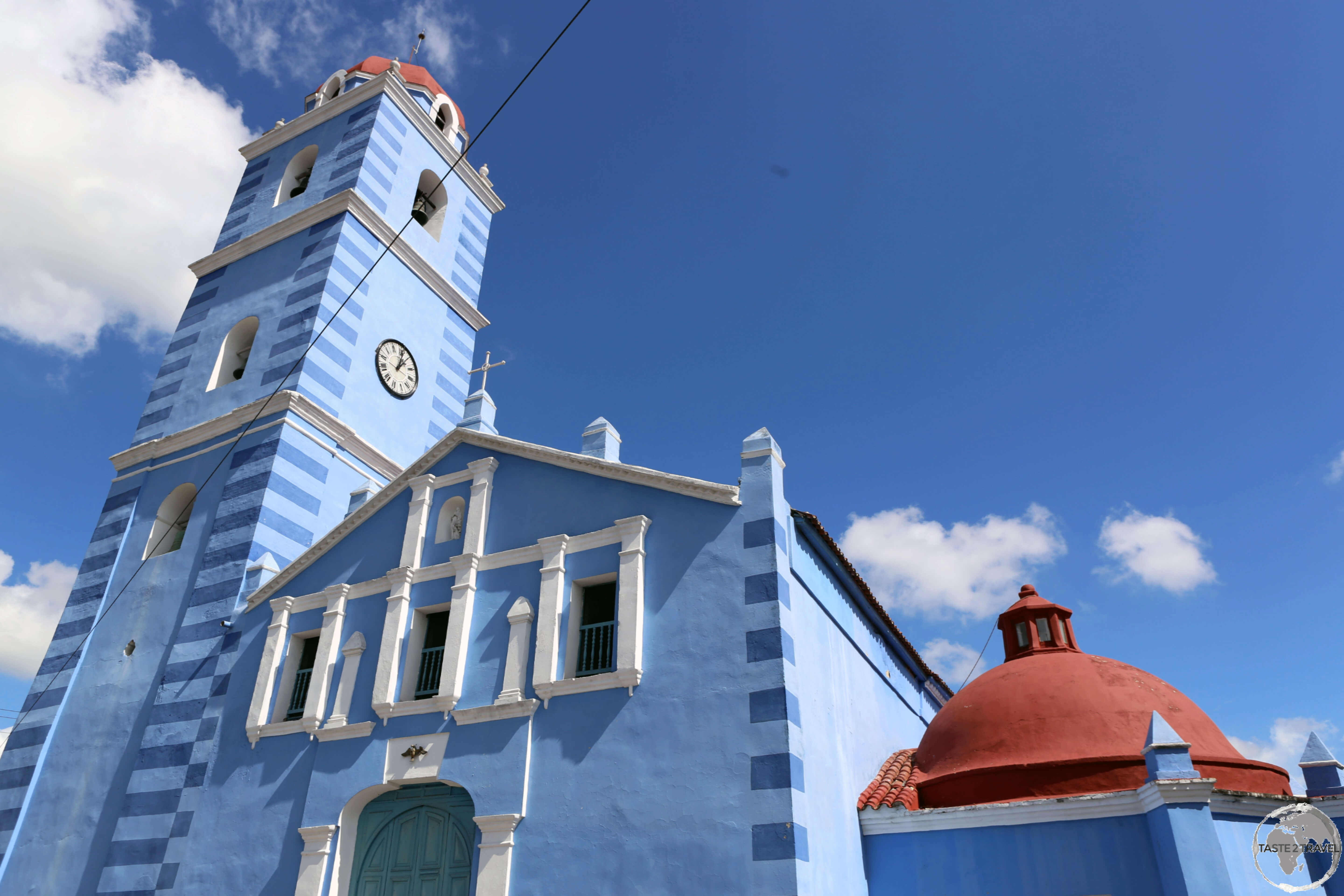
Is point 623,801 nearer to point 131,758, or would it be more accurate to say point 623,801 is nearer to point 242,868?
point 242,868

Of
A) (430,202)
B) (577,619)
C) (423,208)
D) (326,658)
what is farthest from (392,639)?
(430,202)

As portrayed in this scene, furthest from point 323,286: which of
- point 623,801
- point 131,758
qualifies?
point 623,801

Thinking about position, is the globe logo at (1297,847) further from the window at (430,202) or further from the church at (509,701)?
the window at (430,202)

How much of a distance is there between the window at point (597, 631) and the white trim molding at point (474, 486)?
2.08 ft

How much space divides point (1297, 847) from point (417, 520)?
12.2m

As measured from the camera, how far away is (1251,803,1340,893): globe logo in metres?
10.6

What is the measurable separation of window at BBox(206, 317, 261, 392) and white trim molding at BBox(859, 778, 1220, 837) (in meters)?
14.4

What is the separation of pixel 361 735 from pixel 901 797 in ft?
23.8

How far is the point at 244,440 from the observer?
16.5m

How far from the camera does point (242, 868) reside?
12258 millimetres

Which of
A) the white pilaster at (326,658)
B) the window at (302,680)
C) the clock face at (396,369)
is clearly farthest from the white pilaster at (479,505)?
the clock face at (396,369)

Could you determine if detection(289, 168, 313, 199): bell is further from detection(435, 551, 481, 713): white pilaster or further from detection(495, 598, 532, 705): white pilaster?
detection(495, 598, 532, 705): white pilaster

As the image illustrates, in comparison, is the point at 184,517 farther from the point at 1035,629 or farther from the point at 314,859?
the point at 1035,629

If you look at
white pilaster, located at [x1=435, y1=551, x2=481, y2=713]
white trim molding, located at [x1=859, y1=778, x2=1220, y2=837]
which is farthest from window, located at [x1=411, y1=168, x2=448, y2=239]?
white trim molding, located at [x1=859, y1=778, x2=1220, y2=837]
